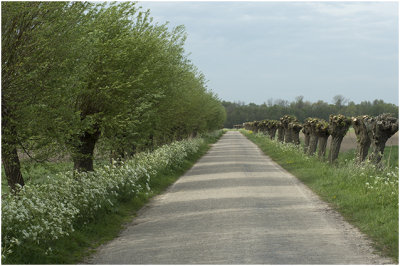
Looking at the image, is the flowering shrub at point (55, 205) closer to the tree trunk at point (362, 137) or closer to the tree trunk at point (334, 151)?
→ the tree trunk at point (362, 137)

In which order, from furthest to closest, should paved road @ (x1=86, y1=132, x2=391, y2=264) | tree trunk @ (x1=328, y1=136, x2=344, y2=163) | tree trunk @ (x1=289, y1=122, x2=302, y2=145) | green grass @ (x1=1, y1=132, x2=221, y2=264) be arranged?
tree trunk @ (x1=289, y1=122, x2=302, y2=145) → tree trunk @ (x1=328, y1=136, x2=344, y2=163) → green grass @ (x1=1, y1=132, x2=221, y2=264) → paved road @ (x1=86, y1=132, x2=391, y2=264)

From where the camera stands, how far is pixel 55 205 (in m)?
10.7

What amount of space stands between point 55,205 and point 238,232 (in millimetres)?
3844

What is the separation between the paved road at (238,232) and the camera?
316 inches

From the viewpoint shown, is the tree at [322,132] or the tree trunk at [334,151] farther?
the tree at [322,132]

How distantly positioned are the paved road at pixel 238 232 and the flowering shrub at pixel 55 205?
3.03 feet

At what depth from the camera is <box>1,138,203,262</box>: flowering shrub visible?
8.49 metres

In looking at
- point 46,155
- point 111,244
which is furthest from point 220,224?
point 46,155

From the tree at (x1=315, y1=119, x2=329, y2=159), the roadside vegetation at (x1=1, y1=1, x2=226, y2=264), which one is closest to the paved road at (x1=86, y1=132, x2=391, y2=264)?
the roadside vegetation at (x1=1, y1=1, x2=226, y2=264)

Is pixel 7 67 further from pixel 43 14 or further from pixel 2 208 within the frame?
pixel 2 208

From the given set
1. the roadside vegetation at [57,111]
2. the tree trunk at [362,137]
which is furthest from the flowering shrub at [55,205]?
the tree trunk at [362,137]

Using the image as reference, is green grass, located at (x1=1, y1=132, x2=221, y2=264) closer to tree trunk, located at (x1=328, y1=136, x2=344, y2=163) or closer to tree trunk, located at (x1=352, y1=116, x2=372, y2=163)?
tree trunk, located at (x1=352, y1=116, x2=372, y2=163)

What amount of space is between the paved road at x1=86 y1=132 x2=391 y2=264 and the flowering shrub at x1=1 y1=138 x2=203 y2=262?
3.03 ft

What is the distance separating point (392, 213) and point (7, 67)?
8508 millimetres
